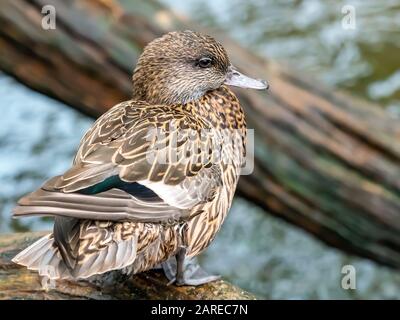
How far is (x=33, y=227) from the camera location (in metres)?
7.02

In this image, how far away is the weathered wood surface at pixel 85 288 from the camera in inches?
165

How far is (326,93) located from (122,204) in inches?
84.7

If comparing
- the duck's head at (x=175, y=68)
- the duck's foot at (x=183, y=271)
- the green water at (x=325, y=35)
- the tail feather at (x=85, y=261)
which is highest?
the green water at (x=325, y=35)

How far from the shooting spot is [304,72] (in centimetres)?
612

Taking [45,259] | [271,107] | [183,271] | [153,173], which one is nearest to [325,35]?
[271,107]

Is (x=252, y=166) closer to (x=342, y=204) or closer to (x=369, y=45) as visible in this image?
(x=342, y=204)

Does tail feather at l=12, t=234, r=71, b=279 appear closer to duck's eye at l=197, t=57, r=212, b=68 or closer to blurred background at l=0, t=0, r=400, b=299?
duck's eye at l=197, t=57, r=212, b=68

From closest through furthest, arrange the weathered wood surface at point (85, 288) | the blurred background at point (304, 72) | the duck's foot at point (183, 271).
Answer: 1. the weathered wood surface at point (85, 288)
2. the duck's foot at point (183, 271)
3. the blurred background at point (304, 72)

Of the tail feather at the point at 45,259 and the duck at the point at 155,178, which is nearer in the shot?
the duck at the point at 155,178

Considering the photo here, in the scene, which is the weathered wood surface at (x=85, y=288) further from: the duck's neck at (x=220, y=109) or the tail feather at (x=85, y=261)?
the duck's neck at (x=220, y=109)

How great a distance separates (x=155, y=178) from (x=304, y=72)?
2.20 metres

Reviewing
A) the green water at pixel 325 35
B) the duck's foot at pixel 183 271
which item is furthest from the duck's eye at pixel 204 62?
the green water at pixel 325 35

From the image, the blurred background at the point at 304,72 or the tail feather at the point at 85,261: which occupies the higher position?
the blurred background at the point at 304,72
